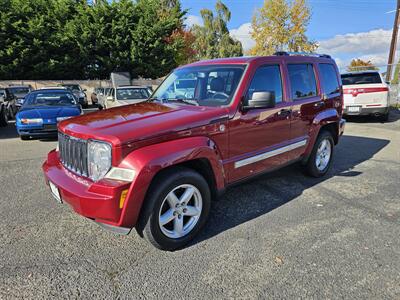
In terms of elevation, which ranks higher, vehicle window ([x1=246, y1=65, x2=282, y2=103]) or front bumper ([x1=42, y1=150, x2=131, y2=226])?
vehicle window ([x1=246, y1=65, x2=282, y2=103])

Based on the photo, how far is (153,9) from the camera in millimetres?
27719

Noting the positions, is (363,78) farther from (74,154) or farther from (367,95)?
(74,154)

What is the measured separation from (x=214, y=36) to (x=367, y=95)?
41.1 m

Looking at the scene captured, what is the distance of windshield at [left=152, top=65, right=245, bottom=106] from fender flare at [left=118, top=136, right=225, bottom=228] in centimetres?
80

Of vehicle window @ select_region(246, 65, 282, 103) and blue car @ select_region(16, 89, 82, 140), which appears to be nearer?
vehicle window @ select_region(246, 65, 282, 103)

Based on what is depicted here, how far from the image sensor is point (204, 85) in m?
3.91

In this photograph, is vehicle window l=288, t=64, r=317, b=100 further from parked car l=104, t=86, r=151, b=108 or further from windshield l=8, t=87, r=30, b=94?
windshield l=8, t=87, r=30, b=94

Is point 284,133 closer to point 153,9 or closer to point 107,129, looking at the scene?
point 107,129

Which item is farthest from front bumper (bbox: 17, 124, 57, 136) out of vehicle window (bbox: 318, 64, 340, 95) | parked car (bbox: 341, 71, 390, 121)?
parked car (bbox: 341, 71, 390, 121)

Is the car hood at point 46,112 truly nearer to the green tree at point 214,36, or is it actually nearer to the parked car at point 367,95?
the parked car at point 367,95

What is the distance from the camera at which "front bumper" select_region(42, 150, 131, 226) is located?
8.46ft

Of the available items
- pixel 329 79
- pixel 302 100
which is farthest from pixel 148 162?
pixel 329 79

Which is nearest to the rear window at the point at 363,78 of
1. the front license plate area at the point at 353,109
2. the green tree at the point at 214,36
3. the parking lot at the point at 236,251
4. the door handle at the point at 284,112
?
the front license plate area at the point at 353,109

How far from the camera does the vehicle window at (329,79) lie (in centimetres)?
506
